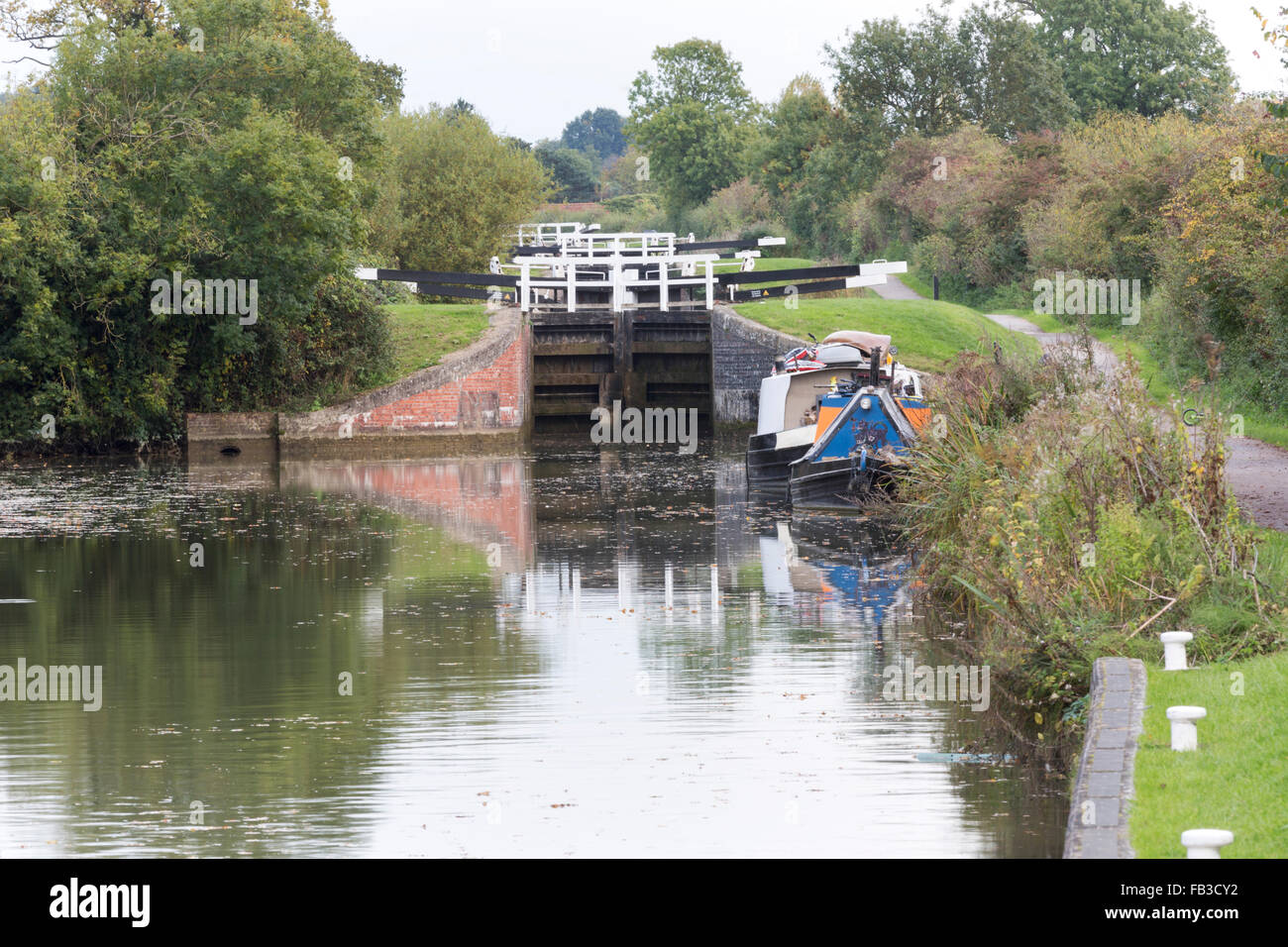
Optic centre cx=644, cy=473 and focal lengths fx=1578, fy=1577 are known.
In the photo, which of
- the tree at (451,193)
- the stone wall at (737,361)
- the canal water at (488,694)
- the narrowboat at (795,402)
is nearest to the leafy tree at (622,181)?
the tree at (451,193)

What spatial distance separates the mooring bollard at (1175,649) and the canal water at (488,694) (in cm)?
91

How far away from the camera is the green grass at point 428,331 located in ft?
107

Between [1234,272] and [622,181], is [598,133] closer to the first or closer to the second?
[622,181]

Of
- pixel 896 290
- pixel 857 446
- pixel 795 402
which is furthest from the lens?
pixel 896 290

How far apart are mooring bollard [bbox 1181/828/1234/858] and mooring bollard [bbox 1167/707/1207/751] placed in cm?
138

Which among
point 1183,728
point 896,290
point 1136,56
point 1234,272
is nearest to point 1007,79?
point 1136,56

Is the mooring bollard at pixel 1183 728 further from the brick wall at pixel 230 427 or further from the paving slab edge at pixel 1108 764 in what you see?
the brick wall at pixel 230 427

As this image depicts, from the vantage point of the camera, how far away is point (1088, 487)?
10.6 meters

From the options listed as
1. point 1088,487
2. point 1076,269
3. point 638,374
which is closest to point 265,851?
point 1088,487

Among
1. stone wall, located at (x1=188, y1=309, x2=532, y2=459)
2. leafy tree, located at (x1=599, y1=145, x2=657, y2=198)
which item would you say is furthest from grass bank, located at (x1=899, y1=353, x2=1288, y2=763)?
leafy tree, located at (x1=599, y1=145, x2=657, y2=198)

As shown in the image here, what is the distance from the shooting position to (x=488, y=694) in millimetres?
10812

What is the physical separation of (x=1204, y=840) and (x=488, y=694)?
6133mm

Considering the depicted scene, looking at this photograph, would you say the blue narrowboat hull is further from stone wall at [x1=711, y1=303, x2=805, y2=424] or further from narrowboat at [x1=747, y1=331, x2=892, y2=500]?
stone wall at [x1=711, y1=303, x2=805, y2=424]

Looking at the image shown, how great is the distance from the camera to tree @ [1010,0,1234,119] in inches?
2479
